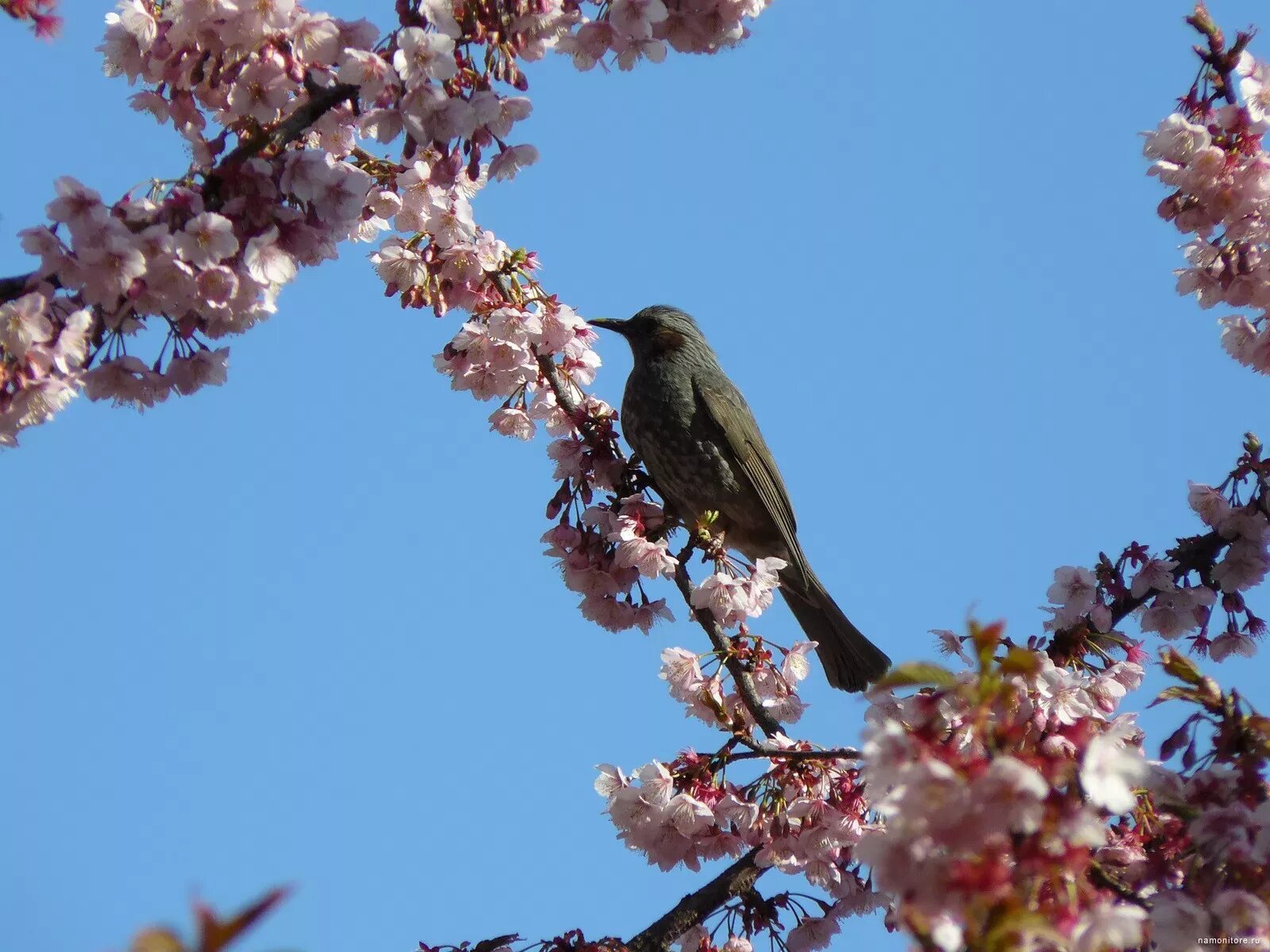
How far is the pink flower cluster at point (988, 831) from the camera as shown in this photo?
1.72m

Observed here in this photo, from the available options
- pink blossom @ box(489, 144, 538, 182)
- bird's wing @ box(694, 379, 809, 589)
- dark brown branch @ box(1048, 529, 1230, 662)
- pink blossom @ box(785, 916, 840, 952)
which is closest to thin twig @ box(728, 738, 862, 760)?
pink blossom @ box(785, 916, 840, 952)

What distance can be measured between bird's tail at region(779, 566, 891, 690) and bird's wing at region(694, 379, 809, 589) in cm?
11

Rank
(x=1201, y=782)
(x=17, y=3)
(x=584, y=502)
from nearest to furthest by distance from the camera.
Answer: (x=1201, y=782)
(x=17, y=3)
(x=584, y=502)

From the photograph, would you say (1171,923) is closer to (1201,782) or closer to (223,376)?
(1201,782)

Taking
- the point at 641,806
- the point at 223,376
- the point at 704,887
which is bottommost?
the point at 704,887

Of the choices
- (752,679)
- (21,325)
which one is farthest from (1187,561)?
(21,325)

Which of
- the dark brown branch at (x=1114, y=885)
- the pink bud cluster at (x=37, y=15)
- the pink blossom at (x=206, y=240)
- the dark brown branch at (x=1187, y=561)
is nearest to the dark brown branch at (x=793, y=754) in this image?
the dark brown branch at (x=1114, y=885)

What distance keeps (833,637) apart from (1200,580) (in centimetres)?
214

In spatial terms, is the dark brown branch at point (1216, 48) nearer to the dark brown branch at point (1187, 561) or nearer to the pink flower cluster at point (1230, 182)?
the pink flower cluster at point (1230, 182)

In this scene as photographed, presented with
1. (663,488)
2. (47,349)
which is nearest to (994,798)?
(47,349)

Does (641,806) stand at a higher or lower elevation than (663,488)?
lower

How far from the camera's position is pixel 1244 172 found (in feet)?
13.0

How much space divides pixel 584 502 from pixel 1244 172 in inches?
100

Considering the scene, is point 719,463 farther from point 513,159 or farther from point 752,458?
point 513,159
